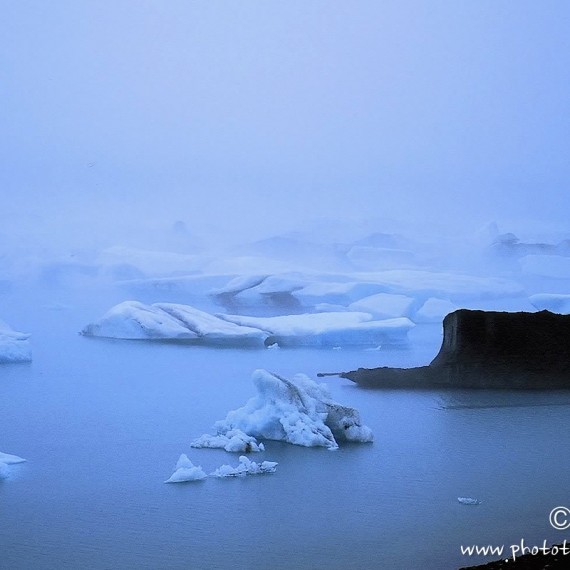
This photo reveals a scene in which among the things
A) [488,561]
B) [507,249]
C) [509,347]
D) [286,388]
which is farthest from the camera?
[507,249]

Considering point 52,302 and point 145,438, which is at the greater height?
point 52,302

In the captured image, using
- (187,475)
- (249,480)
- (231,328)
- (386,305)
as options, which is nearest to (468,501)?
(249,480)

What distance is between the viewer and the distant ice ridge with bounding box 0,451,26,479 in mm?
5141

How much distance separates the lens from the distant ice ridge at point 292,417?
19.1 feet

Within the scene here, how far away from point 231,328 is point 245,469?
4.65 metres

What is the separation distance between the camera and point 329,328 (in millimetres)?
9828

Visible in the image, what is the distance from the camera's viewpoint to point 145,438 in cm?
617

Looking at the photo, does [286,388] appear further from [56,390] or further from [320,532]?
[56,390]

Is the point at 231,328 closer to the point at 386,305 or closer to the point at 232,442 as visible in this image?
the point at 386,305

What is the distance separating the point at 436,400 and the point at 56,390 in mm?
3099

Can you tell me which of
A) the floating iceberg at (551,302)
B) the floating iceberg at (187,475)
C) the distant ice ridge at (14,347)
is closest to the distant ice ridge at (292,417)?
the floating iceberg at (187,475)

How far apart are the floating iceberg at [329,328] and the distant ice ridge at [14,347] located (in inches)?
83.7

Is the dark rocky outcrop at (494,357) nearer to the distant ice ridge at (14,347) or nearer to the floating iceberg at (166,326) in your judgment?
the floating iceberg at (166,326)

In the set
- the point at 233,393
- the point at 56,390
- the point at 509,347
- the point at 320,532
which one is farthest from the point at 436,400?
the point at 320,532
